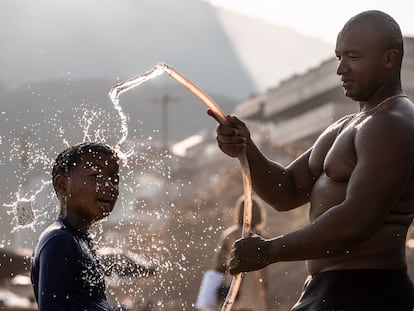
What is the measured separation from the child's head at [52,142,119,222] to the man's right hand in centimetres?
43

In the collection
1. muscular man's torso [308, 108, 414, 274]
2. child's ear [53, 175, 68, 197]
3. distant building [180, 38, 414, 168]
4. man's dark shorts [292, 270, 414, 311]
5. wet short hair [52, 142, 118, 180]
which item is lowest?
distant building [180, 38, 414, 168]

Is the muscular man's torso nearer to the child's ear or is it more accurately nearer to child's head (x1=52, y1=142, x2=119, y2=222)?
child's head (x1=52, y1=142, x2=119, y2=222)

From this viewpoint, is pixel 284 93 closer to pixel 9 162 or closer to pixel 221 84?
pixel 9 162

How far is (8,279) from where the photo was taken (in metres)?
12.2

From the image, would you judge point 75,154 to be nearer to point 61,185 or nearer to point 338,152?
point 61,185

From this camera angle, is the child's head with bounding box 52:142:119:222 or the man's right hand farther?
the man's right hand

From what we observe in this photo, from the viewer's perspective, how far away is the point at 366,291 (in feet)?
11.5

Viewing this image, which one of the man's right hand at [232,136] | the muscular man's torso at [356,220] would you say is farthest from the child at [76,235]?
the muscular man's torso at [356,220]

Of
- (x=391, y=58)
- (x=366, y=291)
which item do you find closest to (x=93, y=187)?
(x=366, y=291)

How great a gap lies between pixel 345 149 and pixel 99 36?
63.9m

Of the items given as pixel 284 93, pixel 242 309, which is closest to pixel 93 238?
pixel 242 309

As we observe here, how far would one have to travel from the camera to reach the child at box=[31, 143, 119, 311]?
11.4ft

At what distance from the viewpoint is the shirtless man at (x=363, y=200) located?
342 cm

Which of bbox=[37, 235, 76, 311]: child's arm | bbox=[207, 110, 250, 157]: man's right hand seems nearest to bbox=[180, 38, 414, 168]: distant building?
bbox=[207, 110, 250, 157]: man's right hand
